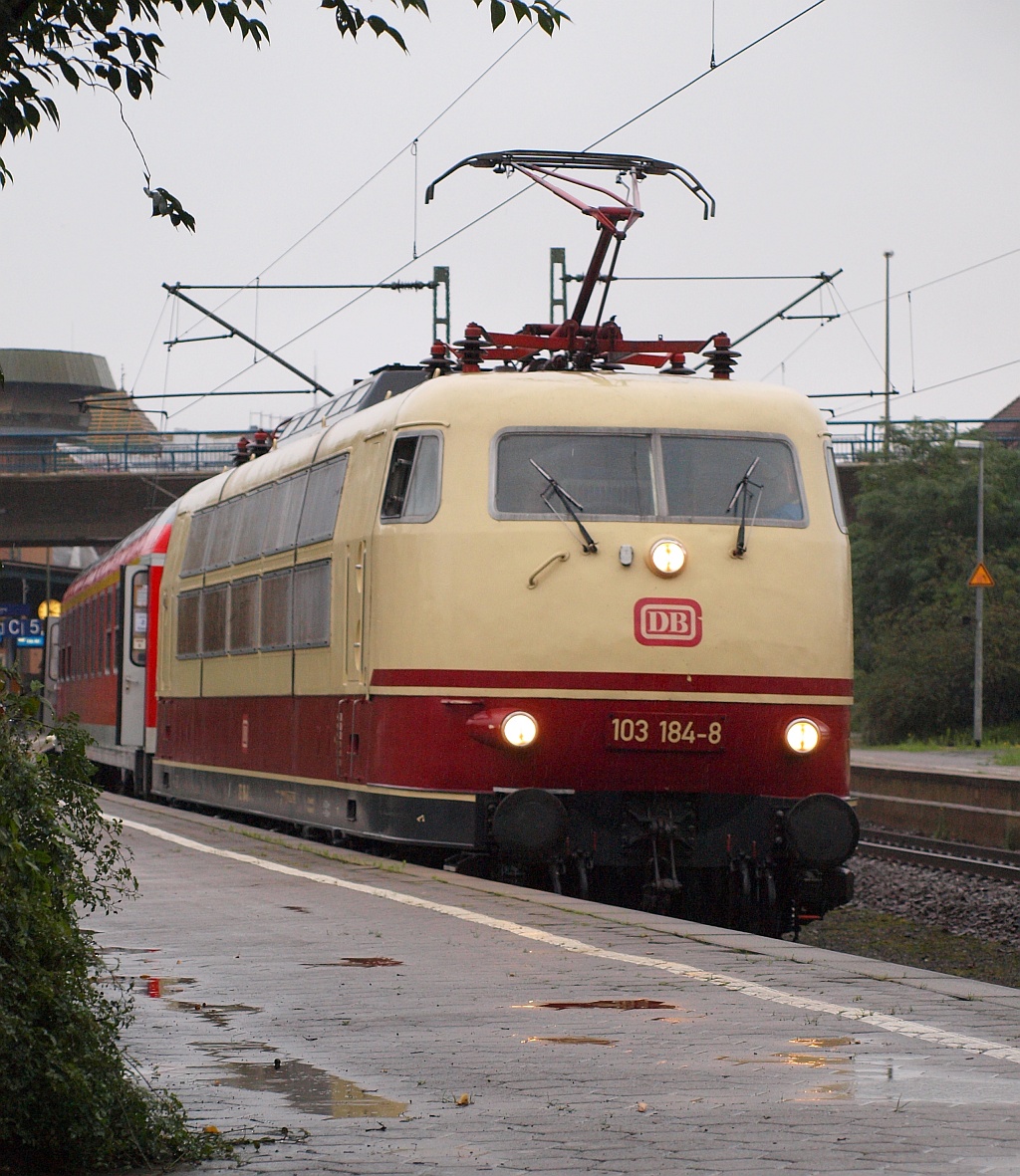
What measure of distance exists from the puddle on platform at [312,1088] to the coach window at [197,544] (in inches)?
498

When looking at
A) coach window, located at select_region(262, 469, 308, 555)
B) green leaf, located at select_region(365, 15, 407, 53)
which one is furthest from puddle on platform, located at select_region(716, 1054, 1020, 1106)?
coach window, located at select_region(262, 469, 308, 555)

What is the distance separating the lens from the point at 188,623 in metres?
19.4

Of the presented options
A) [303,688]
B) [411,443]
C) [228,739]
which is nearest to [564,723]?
[411,443]

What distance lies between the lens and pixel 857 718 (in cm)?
4394

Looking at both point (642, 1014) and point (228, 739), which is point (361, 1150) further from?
point (228, 739)

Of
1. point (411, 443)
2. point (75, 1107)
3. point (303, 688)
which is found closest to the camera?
point (75, 1107)

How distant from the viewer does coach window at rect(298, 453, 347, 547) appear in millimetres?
14109

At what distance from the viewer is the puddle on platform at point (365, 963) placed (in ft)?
28.5

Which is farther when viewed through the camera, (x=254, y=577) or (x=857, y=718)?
(x=857, y=718)

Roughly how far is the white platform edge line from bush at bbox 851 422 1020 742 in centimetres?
2966

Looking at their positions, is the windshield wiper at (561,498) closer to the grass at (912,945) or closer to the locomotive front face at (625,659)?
the locomotive front face at (625,659)

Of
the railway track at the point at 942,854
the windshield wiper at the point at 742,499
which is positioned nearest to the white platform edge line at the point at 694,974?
the windshield wiper at the point at 742,499

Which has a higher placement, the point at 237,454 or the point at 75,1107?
the point at 237,454

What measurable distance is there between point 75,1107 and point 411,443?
8.08m
